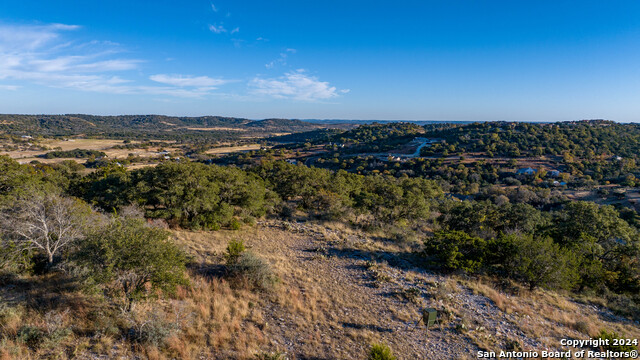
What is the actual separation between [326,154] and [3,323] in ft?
302

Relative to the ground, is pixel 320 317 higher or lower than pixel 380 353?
lower

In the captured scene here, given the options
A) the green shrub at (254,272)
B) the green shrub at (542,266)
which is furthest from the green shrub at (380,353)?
the green shrub at (542,266)

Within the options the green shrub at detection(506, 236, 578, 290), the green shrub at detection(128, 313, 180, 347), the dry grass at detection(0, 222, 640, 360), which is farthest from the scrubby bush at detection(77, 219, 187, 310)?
the green shrub at detection(506, 236, 578, 290)

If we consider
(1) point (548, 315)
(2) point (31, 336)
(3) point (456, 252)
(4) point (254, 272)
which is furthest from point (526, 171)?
(2) point (31, 336)

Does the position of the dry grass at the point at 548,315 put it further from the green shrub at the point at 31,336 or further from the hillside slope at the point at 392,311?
the green shrub at the point at 31,336

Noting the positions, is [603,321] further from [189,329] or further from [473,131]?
[473,131]

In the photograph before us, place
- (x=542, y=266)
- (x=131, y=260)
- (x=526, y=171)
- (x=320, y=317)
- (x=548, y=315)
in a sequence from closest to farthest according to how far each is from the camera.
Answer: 1. (x=131, y=260)
2. (x=320, y=317)
3. (x=548, y=315)
4. (x=542, y=266)
5. (x=526, y=171)

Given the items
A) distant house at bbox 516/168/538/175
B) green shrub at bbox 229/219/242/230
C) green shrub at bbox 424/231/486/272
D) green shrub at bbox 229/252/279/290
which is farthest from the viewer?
distant house at bbox 516/168/538/175

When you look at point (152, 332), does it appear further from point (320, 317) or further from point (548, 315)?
point (548, 315)

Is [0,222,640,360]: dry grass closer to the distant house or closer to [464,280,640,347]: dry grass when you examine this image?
[464,280,640,347]: dry grass

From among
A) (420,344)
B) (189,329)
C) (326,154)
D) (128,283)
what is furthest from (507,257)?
(326,154)

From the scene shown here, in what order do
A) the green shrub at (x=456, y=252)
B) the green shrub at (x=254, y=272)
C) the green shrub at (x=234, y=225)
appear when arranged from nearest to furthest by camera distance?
the green shrub at (x=254, y=272) → the green shrub at (x=456, y=252) → the green shrub at (x=234, y=225)

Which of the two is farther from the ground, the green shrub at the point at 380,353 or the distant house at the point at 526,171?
the distant house at the point at 526,171

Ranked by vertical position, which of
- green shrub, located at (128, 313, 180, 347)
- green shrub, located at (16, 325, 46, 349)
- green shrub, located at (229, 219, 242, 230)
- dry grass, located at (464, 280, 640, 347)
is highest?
green shrub, located at (16, 325, 46, 349)
